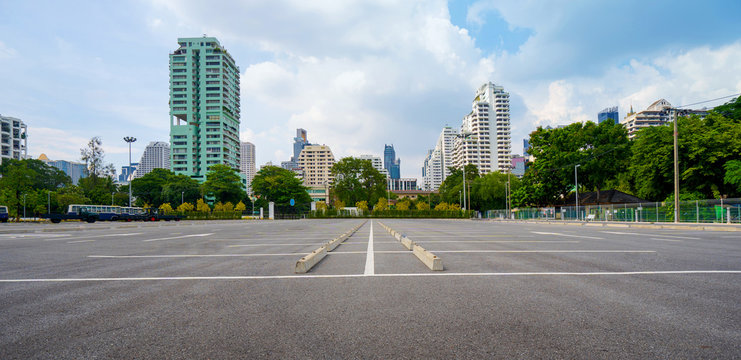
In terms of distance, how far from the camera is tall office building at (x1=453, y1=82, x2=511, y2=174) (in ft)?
534

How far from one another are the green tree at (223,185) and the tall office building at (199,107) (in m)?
36.8

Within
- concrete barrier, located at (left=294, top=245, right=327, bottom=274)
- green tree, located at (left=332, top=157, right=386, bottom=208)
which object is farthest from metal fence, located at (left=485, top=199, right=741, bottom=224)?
green tree, located at (left=332, top=157, right=386, bottom=208)

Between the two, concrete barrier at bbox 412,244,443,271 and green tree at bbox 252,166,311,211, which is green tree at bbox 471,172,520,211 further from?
concrete barrier at bbox 412,244,443,271

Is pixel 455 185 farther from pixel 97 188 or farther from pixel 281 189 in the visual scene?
pixel 97 188

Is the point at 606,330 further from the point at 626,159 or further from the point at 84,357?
the point at 626,159

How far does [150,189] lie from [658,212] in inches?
3892

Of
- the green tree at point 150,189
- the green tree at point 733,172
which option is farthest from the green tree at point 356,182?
the green tree at point 733,172

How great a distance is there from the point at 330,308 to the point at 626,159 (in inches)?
2354

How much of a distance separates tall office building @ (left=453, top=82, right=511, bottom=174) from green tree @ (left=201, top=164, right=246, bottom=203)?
100408 mm

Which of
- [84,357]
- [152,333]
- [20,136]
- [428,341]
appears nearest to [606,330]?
[428,341]

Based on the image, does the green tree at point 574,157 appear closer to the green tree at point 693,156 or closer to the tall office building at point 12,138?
the green tree at point 693,156

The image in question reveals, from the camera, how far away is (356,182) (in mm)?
94188

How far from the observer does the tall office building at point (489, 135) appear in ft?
534

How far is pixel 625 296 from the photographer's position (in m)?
3.94
